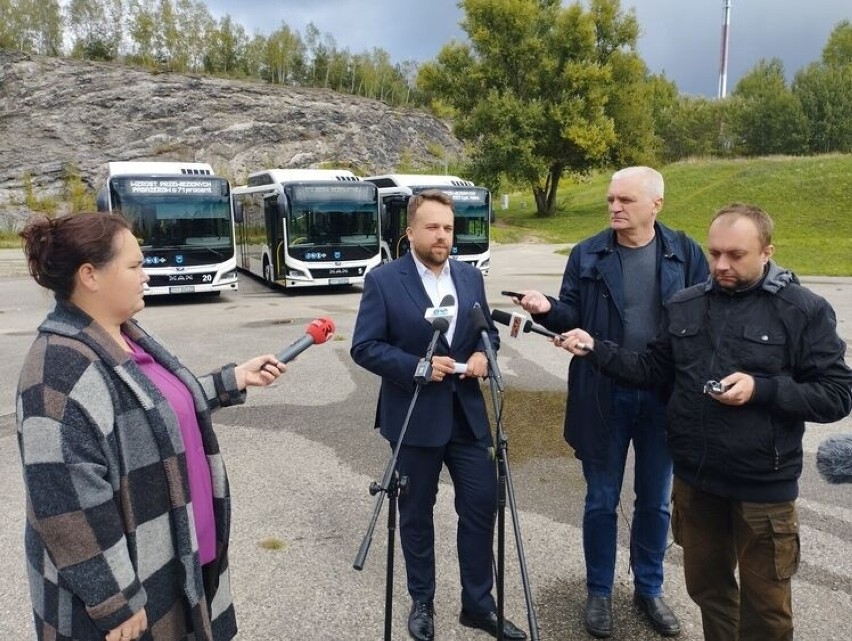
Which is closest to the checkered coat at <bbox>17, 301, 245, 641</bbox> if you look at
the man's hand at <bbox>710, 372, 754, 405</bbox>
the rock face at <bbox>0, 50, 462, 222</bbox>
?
the man's hand at <bbox>710, 372, 754, 405</bbox>

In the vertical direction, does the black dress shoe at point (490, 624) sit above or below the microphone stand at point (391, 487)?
below

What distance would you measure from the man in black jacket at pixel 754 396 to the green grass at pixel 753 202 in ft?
77.0

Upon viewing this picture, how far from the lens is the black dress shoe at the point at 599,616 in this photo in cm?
308

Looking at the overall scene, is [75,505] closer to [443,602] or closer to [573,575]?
[443,602]

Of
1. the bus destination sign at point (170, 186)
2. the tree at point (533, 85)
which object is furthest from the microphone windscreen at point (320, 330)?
the tree at point (533, 85)

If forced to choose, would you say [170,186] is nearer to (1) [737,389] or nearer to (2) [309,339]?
(2) [309,339]

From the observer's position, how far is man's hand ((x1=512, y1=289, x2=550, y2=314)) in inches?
124

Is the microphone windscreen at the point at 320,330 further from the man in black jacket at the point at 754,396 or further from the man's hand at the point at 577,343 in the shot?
the man in black jacket at the point at 754,396

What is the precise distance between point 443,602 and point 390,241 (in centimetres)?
1734

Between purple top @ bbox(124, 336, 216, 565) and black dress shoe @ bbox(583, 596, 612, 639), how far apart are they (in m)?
1.89

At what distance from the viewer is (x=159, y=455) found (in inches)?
75.0

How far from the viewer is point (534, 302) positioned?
10.4 ft

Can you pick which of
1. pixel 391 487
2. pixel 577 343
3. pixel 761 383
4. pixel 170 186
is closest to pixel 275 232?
pixel 170 186

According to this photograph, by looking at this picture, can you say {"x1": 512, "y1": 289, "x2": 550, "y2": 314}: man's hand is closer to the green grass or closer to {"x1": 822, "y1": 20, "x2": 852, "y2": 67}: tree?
the green grass
